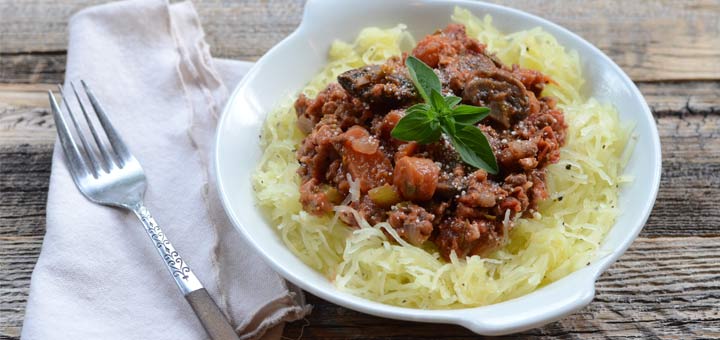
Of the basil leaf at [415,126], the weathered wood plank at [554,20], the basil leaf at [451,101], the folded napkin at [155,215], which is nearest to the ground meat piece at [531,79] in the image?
the basil leaf at [451,101]

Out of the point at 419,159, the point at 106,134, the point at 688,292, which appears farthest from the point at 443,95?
the point at 106,134

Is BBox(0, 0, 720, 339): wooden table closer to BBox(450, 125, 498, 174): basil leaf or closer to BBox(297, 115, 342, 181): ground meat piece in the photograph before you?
BBox(297, 115, 342, 181): ground meat piece

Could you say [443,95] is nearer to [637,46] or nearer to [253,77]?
[253,77]

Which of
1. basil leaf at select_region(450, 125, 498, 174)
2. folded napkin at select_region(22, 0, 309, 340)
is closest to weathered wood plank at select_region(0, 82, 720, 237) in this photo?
folded napkin at select_region(22, 0, 309, 340)

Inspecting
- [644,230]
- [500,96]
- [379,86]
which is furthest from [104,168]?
[644,230]

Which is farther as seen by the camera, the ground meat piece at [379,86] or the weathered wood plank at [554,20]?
the weathered wood plank at [554,20]

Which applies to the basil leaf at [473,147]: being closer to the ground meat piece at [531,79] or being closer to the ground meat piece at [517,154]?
the ground meat piece at [517,154]
